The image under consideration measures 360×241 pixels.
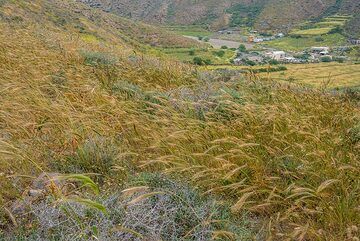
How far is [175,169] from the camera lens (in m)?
2.98

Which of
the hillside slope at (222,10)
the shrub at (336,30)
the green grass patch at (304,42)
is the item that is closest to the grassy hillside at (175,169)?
the green grass patch at (304,42)

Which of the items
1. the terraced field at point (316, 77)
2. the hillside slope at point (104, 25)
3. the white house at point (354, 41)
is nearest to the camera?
the terraced field at point (316, 77)

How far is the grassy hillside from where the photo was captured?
240cm

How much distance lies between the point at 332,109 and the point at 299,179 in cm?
200

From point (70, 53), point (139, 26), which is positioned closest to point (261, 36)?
point (139, 26)

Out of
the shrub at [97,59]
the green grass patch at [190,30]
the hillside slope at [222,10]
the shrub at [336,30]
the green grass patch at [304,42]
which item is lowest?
the green grass patch at [304,42]

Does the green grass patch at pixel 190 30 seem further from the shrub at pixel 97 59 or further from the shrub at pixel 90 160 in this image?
the shrub at pixel 90 160

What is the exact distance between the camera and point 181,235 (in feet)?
8.05

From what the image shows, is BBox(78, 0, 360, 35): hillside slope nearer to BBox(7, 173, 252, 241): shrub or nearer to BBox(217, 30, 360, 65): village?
BBox(217, 30, 360, 65): village

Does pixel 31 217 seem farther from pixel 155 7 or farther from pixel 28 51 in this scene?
pixel 155 7

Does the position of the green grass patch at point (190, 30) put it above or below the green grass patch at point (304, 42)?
above

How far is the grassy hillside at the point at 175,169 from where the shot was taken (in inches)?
94.4

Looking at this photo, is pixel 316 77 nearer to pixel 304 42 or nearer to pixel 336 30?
pixel 304 42

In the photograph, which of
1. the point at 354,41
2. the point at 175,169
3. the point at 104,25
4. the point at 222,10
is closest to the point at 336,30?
the point at 354,41
